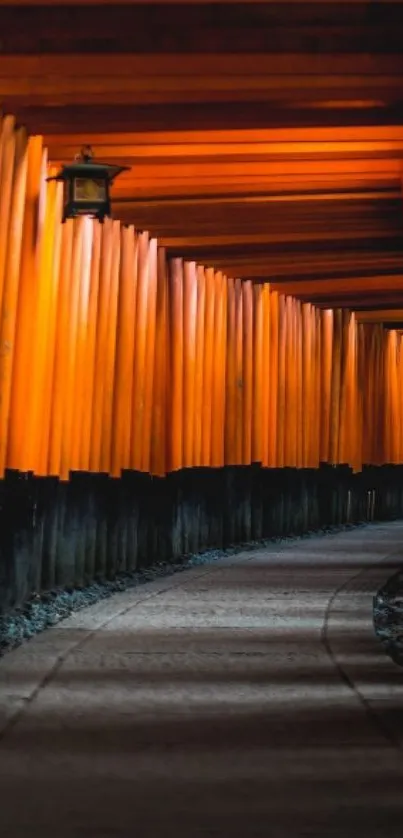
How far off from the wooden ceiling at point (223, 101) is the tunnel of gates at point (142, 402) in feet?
1.72

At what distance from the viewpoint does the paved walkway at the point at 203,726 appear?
354 cm

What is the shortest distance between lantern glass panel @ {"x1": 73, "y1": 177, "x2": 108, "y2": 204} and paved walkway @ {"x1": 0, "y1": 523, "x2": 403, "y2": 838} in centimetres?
292

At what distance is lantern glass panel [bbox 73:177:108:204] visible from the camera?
824 cm

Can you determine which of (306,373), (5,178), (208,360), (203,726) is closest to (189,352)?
(208,360)

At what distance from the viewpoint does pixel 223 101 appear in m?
8.15

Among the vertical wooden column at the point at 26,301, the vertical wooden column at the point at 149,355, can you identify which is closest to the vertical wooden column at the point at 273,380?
the vertical wooden column at the point at 149,355

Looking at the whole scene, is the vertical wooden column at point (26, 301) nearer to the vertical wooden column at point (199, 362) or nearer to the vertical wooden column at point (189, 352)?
the vertical wooden column at point (189, 352)

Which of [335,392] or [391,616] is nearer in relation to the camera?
[391,616]

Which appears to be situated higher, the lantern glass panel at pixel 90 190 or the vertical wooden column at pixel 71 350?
the lantern glass panel at pixel 90 190

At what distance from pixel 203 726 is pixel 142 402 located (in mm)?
6882

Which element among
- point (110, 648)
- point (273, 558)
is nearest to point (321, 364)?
point (273, 558)

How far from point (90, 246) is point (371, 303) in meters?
7.38

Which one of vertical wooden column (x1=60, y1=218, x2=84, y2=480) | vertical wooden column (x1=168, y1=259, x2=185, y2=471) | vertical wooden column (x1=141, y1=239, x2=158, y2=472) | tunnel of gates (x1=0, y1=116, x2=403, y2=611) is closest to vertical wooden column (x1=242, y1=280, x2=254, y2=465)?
tunnel of gates (x1=0, y1=116, x2=403, y2=611)

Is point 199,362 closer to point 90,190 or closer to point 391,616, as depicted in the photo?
point 391,616
